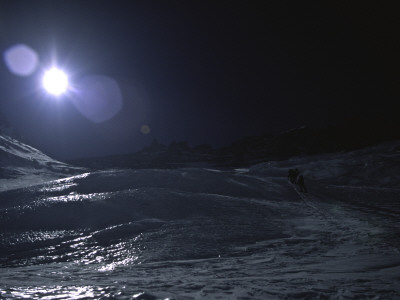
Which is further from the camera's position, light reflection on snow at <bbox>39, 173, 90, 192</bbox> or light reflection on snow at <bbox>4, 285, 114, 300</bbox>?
light reflection on snow at <bbox>39, 173, 90, 192</bbox>

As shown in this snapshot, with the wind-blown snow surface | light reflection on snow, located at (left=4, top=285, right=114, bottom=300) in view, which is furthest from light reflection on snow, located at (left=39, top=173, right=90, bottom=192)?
light reflection on snow, located at (left=4, top=285, right=114, bottom=300)

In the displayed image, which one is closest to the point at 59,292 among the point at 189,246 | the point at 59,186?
the point at 189,246

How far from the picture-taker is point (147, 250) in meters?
8.34

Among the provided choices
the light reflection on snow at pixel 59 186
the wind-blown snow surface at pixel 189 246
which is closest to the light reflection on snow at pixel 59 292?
the wind-blown snow surface at pixel 189 246

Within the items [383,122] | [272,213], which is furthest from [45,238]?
[383,122]

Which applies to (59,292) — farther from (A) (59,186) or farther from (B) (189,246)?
(A) (59,186)

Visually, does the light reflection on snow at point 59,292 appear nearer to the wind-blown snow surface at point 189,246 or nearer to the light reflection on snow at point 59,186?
the wind-blown snow surface at point 189,246

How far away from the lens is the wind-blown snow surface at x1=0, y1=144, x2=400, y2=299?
4.43 meters

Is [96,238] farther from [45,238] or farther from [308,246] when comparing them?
[308,246]

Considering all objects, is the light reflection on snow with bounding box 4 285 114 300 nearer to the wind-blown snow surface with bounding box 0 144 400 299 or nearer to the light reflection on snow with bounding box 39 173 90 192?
the wind-blown snow surface with bounding box 0 144 400 299

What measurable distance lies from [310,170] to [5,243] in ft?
153

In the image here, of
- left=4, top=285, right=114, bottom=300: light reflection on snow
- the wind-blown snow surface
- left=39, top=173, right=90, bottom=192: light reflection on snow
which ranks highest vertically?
left=39, top=173, right=90, bottom=192: light reflection on snow

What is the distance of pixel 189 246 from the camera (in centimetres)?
853

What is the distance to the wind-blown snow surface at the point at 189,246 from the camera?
14.5 ft
